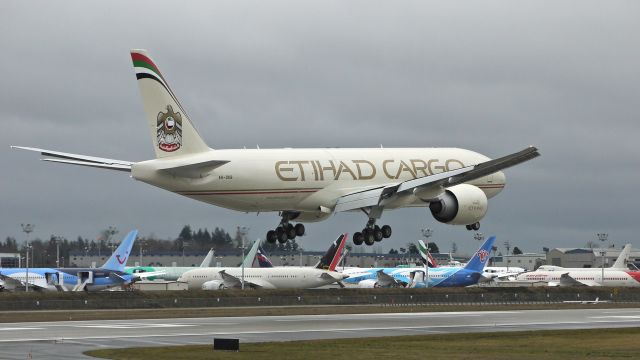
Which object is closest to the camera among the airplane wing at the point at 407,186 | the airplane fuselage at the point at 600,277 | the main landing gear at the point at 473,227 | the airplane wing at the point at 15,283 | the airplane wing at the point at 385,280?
the airplane wing at the point at 407,186

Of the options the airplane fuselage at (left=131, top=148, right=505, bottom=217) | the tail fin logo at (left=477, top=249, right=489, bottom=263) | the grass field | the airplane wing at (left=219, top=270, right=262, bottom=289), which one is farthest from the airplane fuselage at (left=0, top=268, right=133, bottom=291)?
the grass field

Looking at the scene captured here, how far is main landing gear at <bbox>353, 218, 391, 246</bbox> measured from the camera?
7031cm

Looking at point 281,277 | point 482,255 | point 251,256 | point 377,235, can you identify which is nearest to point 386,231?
point 377,235

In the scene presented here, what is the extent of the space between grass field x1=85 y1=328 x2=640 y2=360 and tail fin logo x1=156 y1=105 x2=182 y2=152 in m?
15.0

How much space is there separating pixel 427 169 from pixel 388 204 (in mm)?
3914

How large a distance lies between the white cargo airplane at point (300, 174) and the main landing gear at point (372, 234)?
61 millimetres

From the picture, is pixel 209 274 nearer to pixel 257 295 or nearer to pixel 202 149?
pixel 257 295

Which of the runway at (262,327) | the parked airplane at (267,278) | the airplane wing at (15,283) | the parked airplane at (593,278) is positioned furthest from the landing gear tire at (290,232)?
the parked airplane at (593,278)

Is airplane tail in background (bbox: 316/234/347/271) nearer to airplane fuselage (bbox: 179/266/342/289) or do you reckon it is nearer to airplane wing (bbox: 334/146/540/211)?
airplane fuselage (bbox: 179/266/342/289)

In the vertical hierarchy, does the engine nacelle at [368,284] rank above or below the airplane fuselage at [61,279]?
below

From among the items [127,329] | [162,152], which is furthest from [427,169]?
[127,329]

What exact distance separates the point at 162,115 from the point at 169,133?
117 cm

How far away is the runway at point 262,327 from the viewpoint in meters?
58.2

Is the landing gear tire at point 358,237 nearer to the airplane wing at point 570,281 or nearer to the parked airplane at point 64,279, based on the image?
the parked airplane at point 64,279
